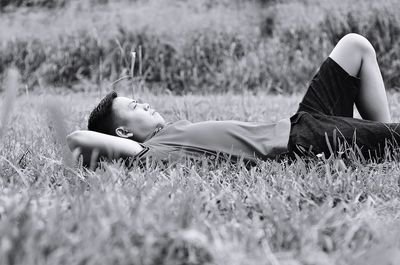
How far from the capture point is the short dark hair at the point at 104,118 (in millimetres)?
2252

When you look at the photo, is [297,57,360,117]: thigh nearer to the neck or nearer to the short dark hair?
the neck

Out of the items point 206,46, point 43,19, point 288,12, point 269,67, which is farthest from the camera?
point 43,19

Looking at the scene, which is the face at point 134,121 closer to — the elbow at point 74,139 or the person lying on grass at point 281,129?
the person lying on grass at point 281,129

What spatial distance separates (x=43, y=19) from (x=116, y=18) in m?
1.22

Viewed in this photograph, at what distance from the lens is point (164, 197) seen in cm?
117

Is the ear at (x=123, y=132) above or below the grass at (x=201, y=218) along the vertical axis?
below

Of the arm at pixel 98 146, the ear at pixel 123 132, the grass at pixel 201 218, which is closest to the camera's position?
the grass at pixel 201 218

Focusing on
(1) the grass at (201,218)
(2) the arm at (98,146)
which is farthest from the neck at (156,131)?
(1) the grass at (201,218)

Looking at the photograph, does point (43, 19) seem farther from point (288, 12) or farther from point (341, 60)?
point (341, 60)

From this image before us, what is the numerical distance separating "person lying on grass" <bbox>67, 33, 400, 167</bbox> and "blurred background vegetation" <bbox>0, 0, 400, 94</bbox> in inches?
110

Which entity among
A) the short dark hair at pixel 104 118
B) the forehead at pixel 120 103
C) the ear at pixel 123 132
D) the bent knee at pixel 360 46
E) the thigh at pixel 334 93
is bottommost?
the ear at pixel 123 132

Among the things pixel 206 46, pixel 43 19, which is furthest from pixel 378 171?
pixel 43 19

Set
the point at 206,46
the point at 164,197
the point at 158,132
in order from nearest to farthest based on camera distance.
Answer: the point at 164,197 → the point at 158,132 → the point at 206,46

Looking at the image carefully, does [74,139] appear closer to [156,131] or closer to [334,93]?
[156,131]
